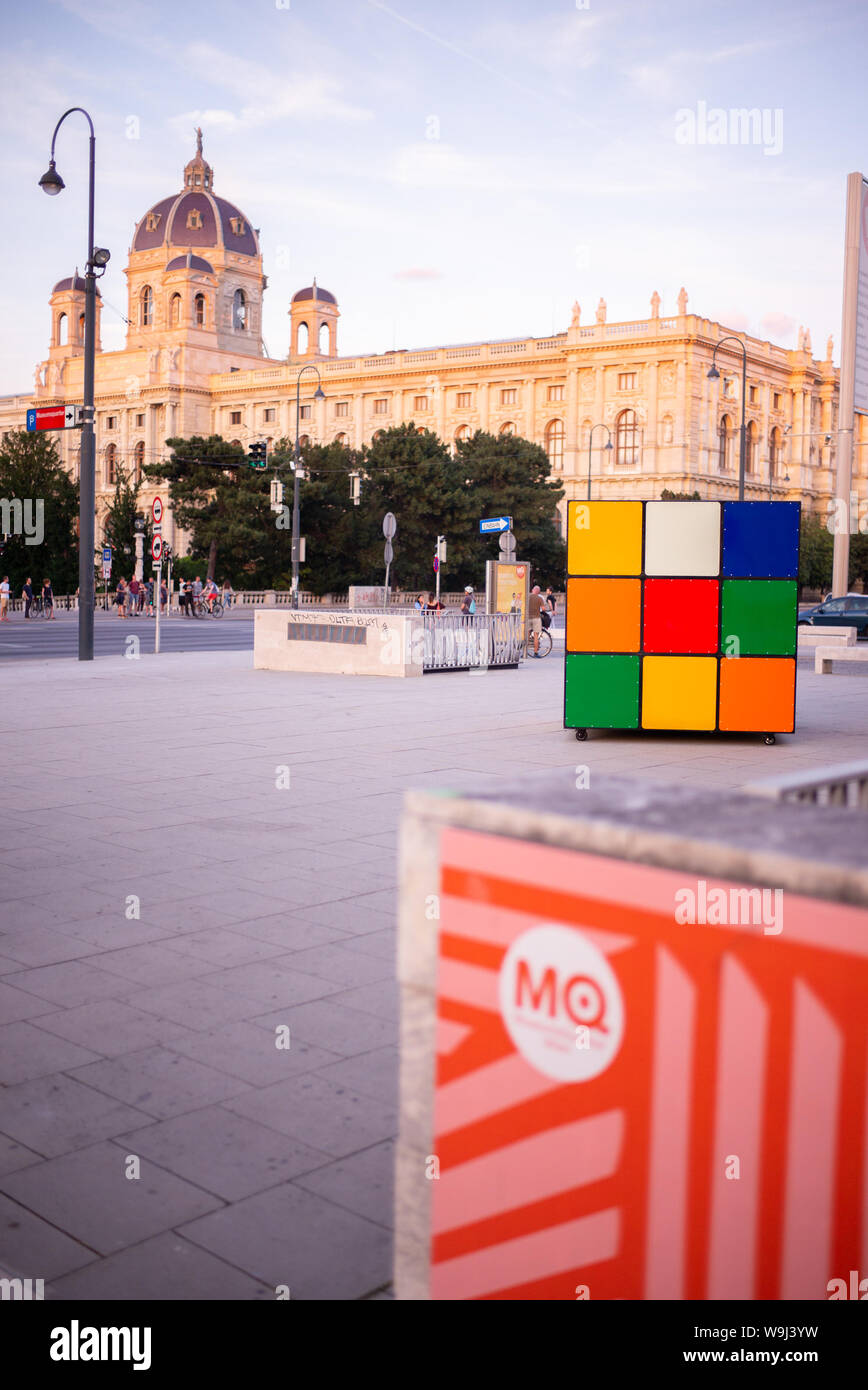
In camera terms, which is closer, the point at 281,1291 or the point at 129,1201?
the point at 281,1291

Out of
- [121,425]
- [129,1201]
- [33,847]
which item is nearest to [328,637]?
[33,847]

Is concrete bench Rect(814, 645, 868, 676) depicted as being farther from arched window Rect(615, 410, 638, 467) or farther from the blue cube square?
arched window Rect(615, 410, 638, 467)

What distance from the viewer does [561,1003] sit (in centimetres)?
211

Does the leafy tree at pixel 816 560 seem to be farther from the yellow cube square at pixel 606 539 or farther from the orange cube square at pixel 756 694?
the yellow cube square at pixel 606 539

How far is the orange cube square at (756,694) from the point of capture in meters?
12.7

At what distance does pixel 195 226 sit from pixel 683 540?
110 meters

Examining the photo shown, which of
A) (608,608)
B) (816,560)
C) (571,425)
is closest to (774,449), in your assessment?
(571,425)

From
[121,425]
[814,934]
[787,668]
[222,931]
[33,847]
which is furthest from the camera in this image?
[121,425]

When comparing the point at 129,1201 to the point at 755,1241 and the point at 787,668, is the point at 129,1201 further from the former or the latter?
the point at 787,668

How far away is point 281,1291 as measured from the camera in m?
2.88

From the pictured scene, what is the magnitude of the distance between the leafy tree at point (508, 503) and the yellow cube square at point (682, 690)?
54.8 metres

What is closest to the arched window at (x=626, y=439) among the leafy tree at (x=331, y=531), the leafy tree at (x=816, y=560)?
the leafy tree at (x=816, y=560)

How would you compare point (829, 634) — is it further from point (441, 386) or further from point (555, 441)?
point (441, 386)
